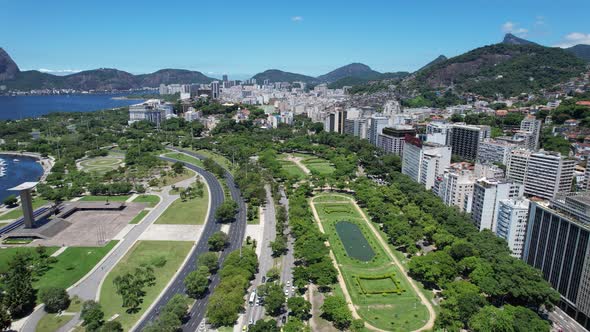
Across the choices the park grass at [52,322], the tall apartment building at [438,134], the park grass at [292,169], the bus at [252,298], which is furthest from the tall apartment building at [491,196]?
the park grass at [52,322]

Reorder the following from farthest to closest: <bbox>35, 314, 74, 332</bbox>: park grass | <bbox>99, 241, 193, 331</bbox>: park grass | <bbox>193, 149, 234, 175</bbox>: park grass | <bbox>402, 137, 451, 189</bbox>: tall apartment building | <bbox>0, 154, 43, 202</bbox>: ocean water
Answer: <bbox>193, 149, 234, 175</bbox>: park grass, <bbox>0, 154, 43, 202</bbox>: ocean water, <bbox>402, 137, 451, 189</bbox>: tall apartment building, <bbox>99, 241, 193, 331</bbox>: park grass, <bbox>35, 314, 74, 332</bbox>: park grass

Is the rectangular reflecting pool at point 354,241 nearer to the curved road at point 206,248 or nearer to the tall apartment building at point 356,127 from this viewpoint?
the curved road at point 206,248

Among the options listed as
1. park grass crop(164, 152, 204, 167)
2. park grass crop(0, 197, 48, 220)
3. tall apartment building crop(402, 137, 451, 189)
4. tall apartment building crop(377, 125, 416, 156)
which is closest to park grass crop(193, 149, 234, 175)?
park grass crop(164, 152, 204, 167)

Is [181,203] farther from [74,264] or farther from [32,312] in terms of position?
[32,312]

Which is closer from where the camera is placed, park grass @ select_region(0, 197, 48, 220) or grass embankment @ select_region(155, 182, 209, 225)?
grass embankment @ select_region(155, 182, 209, 225)

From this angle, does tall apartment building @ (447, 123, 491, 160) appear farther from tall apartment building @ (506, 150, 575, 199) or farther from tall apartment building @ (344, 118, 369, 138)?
tall apartment building @ (344, 118, 369, 138)

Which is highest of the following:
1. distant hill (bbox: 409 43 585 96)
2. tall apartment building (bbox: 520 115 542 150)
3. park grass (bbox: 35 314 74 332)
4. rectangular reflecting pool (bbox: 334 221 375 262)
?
distant hill (bbox: 409 43 585 96)

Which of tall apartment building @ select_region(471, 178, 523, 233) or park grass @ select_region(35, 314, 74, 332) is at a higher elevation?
tall apartment building @ select_region(471, 178, 523, 233)
